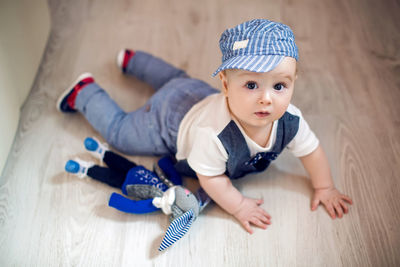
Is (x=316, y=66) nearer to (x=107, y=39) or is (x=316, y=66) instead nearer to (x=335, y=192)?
(x=335, y=192)

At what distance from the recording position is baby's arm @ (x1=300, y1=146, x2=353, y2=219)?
39.5 inches

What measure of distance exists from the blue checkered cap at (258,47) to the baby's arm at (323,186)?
0.34 meters

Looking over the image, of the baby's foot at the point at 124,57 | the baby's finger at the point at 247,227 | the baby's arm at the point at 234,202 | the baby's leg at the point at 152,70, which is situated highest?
the baby's foot at the point at 124,57

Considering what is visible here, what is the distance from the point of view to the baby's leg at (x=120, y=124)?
108 cm

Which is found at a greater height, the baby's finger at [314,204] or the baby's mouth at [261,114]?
the baby's mouth at [261,114]

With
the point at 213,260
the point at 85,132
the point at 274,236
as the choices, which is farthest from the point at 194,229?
the point at 85,132

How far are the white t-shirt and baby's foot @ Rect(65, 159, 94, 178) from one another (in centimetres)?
28

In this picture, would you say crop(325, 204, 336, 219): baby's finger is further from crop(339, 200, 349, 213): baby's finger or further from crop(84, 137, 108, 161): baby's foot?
crop(84, 137, 108, 161): baby's foot

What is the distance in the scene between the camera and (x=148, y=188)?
100 cm

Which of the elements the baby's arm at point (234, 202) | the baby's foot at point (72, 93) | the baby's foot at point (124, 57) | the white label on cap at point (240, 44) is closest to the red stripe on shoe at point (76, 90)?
the baby's foot at point (72, 93)

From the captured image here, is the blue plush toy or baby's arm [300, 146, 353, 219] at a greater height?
the blue plush toy

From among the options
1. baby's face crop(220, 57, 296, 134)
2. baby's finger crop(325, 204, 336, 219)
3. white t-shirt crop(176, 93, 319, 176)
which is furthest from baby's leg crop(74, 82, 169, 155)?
baby's finger crop(325, 204, 336, 219)

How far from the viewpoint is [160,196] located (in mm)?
989

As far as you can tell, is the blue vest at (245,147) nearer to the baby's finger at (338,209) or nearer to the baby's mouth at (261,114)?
the baby's mouth at (261,114)
